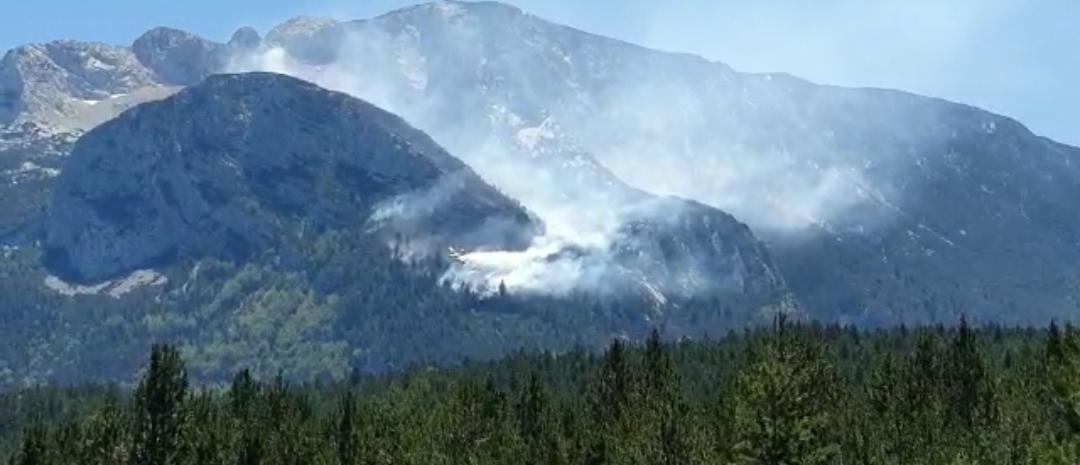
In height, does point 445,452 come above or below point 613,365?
below

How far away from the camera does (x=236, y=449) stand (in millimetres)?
133500

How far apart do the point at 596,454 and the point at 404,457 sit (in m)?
20.5

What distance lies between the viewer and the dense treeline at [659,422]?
8862cm

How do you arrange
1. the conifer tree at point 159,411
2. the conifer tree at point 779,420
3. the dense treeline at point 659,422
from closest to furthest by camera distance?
the conifer tree at point 779,420
the dense treeline at point 659,422
the conifer tree at point 159,411

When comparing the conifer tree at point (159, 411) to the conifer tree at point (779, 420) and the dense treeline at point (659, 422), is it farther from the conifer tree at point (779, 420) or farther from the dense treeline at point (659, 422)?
the conifer tree at point (779, 420)

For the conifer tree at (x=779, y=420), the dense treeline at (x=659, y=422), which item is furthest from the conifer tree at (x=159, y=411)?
the conifer tree at (x=779, y=420)

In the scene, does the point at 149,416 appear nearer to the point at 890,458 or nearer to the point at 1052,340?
the point at 890,458

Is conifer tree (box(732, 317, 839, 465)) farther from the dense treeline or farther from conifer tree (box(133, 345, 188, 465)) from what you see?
conifer tree (box(133, 345, 188, 465))

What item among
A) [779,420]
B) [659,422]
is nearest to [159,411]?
[659,422]

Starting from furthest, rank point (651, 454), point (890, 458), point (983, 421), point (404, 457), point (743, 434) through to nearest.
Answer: point (983, 421), point (404, 457), point (890, 458), point (651, 454), point (743, 434)

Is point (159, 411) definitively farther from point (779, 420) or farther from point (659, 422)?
point (779, 420)

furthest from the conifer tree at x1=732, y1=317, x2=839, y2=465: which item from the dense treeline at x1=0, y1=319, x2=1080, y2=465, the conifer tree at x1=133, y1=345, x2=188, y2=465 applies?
the conifer tree at x1=133, y1=345, x2=188, y2=465

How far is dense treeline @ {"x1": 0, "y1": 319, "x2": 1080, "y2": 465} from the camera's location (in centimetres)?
8862

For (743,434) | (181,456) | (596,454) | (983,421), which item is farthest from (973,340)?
(181,456)
